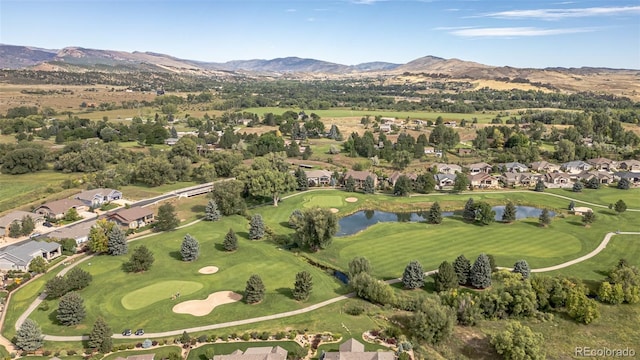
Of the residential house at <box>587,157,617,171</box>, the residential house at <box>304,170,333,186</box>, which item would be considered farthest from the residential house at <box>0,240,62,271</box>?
the residential house at <box>587,157,617,171</box>

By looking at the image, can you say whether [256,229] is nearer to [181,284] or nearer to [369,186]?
[181,284]

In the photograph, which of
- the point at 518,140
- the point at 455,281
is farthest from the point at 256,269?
the point at 518,140

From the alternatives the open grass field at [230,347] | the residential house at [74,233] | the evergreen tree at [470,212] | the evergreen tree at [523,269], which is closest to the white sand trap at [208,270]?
the open grass field at [230,347]

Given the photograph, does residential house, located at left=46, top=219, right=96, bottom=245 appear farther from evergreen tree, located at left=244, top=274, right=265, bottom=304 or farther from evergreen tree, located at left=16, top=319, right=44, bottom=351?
evergreen tree, located at left=244, top=274, right=265, bottom=304

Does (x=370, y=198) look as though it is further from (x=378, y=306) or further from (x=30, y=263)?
(x=30, y=263)

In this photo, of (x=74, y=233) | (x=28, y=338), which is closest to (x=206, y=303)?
(x=28, y=338)
